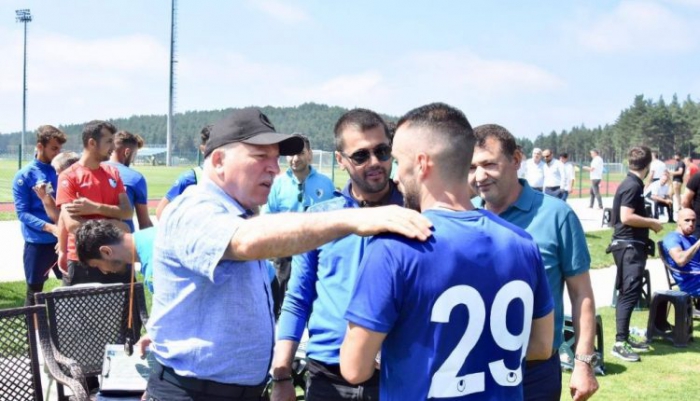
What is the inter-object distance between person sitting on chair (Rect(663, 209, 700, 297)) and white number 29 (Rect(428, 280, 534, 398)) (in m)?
7.04

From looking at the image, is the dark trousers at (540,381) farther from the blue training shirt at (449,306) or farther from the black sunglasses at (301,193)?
the black sunglasses at (301,193)

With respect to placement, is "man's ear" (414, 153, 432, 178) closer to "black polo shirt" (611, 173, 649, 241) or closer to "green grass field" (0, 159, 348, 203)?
"black polo shirt" (611, 173, 649, 241)

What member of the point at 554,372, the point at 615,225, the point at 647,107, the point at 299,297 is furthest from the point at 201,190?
the point at 647,107

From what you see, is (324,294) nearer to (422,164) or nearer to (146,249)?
(146,249)

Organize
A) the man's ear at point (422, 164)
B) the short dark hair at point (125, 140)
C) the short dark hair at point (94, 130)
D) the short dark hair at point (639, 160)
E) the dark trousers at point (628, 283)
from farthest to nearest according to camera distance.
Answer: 1. the dark trousers at point (628, 283)
2. the short dark hair at point (639, 160)
3. the short dark hair at point (125, 140)
4. the short dark hair at point (94, 130)
5. the man's ear at point (422, 164)

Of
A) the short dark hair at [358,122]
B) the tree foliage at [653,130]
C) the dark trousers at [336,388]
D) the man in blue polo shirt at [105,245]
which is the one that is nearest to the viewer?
the dark trousers at [336,388]

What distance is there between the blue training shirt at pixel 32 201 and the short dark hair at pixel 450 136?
5526 mm

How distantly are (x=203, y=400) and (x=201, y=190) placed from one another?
73 cm

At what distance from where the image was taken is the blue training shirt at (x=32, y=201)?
6836mm

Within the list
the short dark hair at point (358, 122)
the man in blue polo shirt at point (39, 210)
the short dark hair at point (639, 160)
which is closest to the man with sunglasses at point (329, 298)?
the short dark hair at point (358, 122)

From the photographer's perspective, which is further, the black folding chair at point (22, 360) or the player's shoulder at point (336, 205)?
the black folding chair at point (22, 360)

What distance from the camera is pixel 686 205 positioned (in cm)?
934

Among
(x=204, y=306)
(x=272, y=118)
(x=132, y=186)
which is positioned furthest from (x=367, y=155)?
(x=272, y=118)

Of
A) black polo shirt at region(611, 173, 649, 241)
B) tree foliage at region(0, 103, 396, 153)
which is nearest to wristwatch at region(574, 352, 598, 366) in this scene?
black polo shirt at region(611, 173, 649, 241)
